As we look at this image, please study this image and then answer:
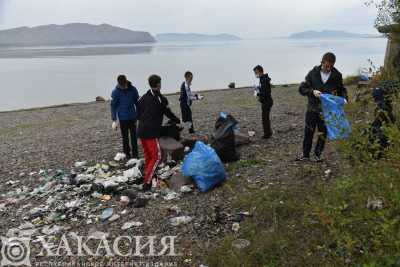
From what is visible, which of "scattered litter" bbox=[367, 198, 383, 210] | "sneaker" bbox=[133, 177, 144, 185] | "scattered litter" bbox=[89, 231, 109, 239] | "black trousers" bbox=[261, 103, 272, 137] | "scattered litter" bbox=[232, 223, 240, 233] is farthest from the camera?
"black trousers" bbox=[261, 103, 272, 137]

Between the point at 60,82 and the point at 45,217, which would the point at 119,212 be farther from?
the point at 60,82

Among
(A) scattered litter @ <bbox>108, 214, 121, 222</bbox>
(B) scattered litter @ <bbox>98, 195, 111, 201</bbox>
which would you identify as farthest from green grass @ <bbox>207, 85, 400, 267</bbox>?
(B) scattered litter @ <bbox>98, 195, 111, 201</bbox>

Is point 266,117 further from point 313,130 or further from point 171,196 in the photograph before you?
point 171,196

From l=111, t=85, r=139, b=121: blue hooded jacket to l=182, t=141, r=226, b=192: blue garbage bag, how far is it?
206 centimetres

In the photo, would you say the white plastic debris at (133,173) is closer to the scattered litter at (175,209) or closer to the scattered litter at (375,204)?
the scattered litter at (175,209)

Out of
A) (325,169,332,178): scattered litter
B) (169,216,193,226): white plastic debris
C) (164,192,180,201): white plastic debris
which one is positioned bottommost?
(169,216,193,226): white plastic debris

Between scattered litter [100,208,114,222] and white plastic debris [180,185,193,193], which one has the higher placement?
white plastic debris [180,185,193,193]

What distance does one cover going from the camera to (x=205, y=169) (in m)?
5.98

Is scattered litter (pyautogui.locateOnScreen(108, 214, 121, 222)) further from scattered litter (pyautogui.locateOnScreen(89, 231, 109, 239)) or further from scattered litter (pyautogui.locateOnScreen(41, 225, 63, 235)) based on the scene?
scattered litter (pyautogui.locateOnScreen(41, 225, 63, 235))

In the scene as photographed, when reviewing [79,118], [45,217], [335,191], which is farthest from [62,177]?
[79,118]

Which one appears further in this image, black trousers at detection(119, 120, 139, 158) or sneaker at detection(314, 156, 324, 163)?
black trousers at detection(119, 120, 139, 158)

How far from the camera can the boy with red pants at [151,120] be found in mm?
6332

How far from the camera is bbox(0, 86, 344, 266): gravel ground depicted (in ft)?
16.6

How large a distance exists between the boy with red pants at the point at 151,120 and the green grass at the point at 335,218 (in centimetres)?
132
